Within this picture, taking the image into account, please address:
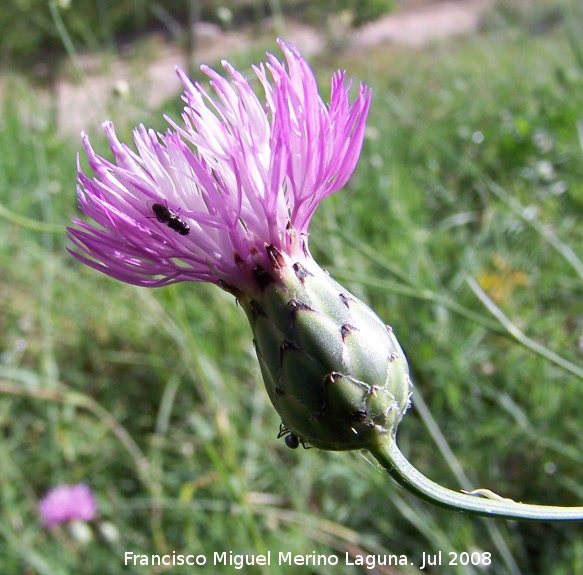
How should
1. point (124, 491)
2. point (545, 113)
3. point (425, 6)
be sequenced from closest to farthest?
point (124, 491) < point (545, 113) < point (425, 6)

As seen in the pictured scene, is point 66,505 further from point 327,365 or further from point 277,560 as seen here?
point 327,365

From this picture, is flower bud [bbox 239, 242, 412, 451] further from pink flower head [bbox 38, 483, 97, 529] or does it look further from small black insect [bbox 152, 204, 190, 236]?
pink flower head [bbox 38, 483, 97, 529]

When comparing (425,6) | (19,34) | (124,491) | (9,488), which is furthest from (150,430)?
(425,6)

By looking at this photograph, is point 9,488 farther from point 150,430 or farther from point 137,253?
point 137,253

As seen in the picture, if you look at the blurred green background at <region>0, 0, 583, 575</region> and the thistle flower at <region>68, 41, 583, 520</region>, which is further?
the blurred green background at <region>0, 0, 583, 575</region>

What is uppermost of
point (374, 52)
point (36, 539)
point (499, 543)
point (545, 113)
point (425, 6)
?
point (425, 6)

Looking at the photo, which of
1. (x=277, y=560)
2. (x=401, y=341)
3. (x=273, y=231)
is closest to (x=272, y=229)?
(x=273, y=231)

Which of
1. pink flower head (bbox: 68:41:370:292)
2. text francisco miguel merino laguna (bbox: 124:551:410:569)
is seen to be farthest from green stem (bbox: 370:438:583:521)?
text francisco miguel merino laguna (bbox: 124:551:410:569)

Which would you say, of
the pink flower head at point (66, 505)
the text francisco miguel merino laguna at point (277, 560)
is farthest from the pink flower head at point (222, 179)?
the pink flower head at point (66, 505)
